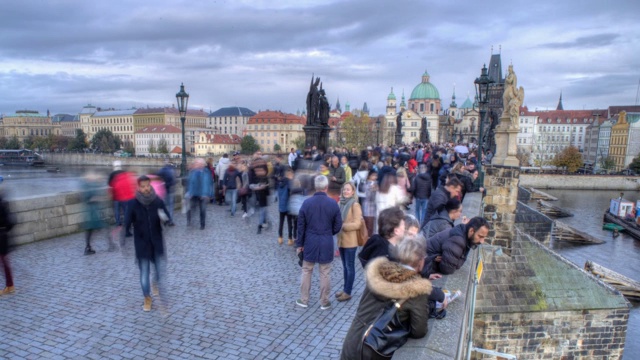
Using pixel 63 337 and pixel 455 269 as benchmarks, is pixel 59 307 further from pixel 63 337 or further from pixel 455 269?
pixel 455 269

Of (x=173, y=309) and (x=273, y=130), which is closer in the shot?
(x=173, y=309)

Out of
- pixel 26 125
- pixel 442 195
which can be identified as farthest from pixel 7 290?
pixel 26 125

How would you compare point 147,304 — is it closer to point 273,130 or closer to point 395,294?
point 395,294

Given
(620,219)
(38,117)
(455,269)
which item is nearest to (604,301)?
(455,269)

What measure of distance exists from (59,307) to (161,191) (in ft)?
11.6

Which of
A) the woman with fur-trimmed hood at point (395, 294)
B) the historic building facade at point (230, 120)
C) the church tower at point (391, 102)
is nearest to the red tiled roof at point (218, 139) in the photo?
the historic building facade at point (230, 120)

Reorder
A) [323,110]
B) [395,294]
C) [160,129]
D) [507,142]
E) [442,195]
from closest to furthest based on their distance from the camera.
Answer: [395,294] → [442,195] → [507,142] → [323,110] → [160,129]

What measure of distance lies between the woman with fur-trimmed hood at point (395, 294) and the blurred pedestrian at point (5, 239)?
505 cm

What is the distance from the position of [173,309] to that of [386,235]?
2.89 m

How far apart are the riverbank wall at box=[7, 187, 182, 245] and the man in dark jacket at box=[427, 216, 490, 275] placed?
19.1 feet

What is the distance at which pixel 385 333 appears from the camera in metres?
2.69

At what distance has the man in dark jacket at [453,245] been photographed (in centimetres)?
432

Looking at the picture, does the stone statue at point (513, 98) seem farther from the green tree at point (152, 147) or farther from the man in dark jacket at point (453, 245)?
the green tree at point (152, 147)

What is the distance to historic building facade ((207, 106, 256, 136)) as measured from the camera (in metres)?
133
